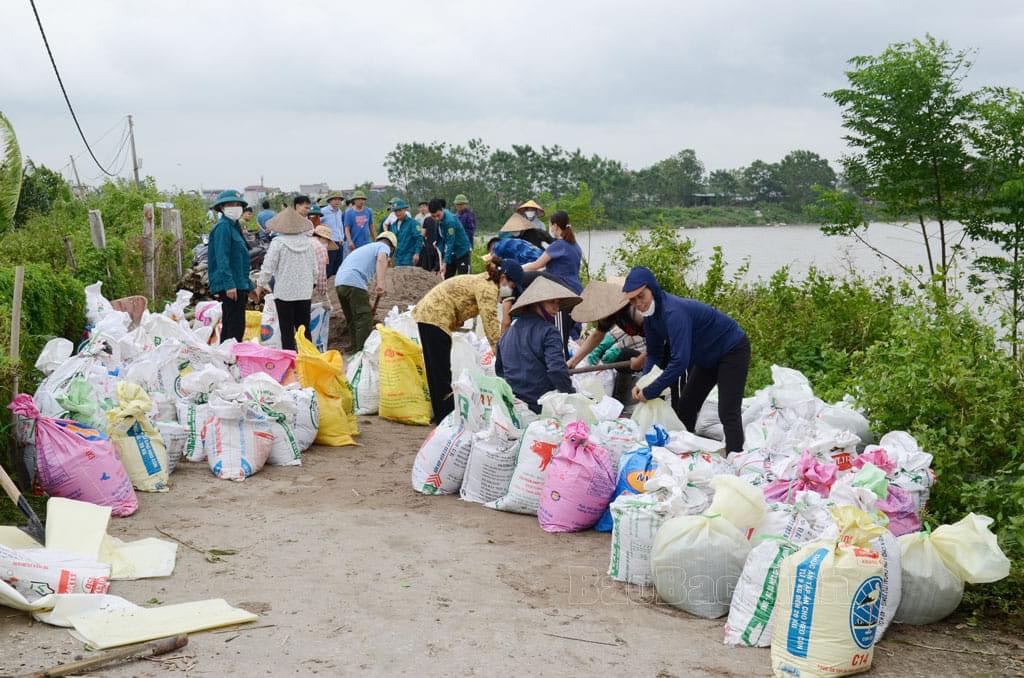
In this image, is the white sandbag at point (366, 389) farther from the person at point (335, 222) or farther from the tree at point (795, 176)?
the tree at point (795, 176)

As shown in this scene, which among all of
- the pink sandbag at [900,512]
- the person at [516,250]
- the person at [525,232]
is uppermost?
the person at [525,232]

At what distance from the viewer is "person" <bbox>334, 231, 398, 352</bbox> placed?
8789 millimetres

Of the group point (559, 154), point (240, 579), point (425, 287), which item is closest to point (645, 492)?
point (240, 579)

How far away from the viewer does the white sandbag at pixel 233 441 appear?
559 centimetres

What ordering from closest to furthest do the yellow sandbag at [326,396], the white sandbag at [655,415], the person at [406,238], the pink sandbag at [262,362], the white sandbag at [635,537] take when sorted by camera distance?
the white sandbag at [635,537] → the white sandbag at [655,415] → the yellow sandbag at [326,396] → the pink sandbag at [262,362] → the person at [406,238]

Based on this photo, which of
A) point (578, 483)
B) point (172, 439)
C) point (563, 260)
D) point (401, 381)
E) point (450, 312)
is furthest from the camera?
point (563, 260)

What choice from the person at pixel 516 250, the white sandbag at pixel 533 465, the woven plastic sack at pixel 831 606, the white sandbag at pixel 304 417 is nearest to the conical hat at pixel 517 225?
the person at pixel 516 250

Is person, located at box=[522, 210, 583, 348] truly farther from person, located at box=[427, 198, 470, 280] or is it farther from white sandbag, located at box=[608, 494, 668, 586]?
person, located at box=[427, 198, 470, 280]

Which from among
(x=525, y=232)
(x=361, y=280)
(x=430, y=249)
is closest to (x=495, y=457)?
(x=525, y=232)

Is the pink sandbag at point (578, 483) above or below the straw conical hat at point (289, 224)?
below

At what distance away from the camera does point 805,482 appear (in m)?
4.15

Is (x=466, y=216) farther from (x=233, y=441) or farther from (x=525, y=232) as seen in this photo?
(x=233, y=441)

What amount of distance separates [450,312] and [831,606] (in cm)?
381

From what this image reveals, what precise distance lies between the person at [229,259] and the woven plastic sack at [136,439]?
275 cm
